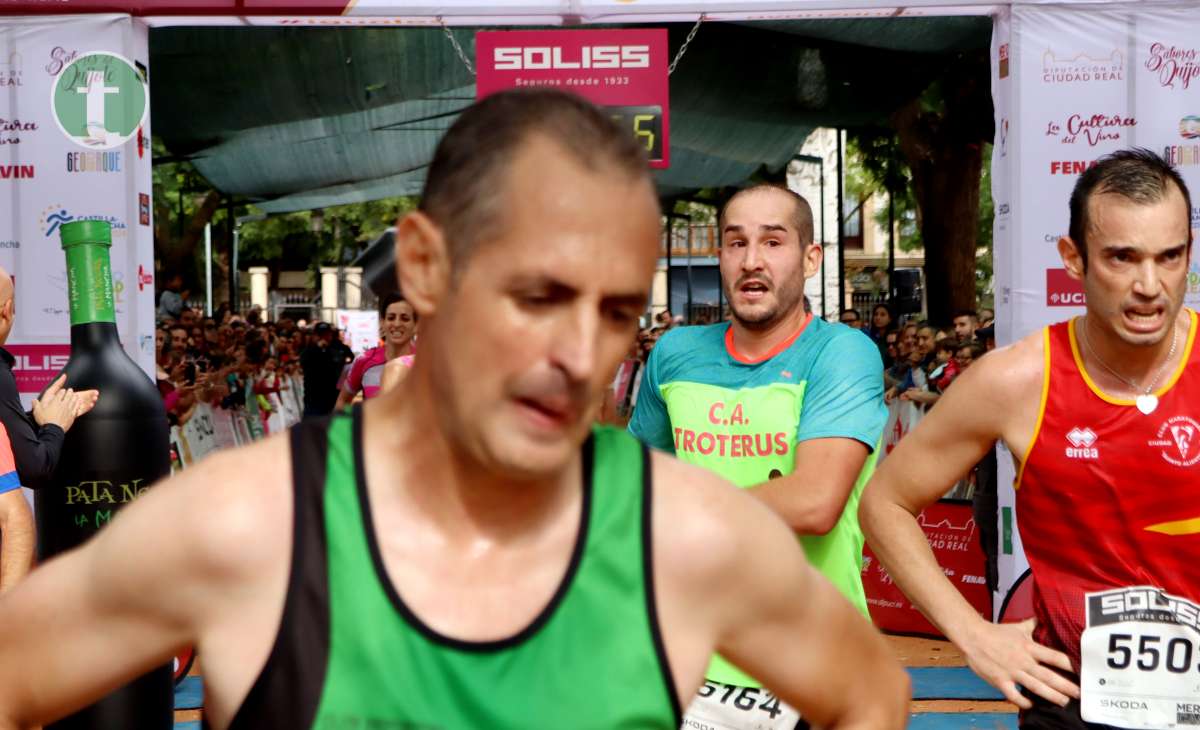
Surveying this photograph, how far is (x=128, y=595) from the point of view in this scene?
1572 mm

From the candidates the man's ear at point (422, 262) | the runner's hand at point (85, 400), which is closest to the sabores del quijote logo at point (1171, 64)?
the runner's hand at point (85, 400)

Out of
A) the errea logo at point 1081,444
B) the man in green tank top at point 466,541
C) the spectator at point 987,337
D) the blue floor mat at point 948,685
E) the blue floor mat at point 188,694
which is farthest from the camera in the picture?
the spectator at point 987,337

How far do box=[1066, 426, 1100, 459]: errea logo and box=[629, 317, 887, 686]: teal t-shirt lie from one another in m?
0.61

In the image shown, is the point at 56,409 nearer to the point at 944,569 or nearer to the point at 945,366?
the point at 944,569

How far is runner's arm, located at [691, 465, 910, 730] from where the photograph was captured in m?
1.72

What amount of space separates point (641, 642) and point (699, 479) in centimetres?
23

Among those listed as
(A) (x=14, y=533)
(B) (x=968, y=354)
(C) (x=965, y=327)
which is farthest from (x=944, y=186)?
(A) (x=14, y=533)

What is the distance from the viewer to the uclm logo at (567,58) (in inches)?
321

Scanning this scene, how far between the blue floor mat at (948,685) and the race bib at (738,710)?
3969 millimetres

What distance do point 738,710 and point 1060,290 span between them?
4855 mm

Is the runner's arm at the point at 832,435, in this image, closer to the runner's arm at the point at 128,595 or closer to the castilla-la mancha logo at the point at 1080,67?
the runner's arm at the point at 128,595

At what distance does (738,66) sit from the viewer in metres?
12.8

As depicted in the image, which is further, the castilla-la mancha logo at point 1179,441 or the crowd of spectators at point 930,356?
the crowd of spectators at point 930,356

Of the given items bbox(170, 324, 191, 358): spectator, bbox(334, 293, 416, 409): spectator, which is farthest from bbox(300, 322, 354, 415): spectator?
bbox(334, 293, 416, 409): spectator
